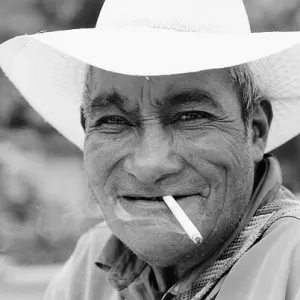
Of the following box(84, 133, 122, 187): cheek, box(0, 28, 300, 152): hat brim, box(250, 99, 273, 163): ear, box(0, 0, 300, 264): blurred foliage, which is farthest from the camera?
box(0, 0, 300, 264): blurred foliage

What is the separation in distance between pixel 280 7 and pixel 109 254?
8.77 ft

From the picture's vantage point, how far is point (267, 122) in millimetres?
1982

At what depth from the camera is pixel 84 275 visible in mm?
2342

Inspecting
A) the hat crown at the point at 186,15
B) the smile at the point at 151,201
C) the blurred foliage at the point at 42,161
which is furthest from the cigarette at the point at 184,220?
the blurred foliage at the point at 42,161

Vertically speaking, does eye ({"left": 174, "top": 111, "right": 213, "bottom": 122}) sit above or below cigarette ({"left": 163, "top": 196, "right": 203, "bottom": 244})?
above

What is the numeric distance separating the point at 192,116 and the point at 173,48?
23 centimetres

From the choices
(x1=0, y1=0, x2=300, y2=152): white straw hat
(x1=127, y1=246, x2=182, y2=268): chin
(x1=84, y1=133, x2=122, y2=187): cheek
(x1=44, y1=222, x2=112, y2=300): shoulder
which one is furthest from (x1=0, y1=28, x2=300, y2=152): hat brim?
(x1=127, y1=246, x2=182, y2=268): chin

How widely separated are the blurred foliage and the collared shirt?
0.97ft

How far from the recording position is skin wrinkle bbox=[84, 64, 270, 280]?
171 centimetres

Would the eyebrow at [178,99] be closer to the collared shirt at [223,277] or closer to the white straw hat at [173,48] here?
the white straw hat at [173,48]

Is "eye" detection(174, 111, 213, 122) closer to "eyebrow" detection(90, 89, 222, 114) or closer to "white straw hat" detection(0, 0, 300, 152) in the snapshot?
"eyebrow" detection(90, 89, 222, 114)

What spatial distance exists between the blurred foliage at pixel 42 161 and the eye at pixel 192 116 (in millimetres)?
894

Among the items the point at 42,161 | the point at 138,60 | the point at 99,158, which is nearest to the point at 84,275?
the point at 99,158

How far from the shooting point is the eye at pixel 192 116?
1.79 m
